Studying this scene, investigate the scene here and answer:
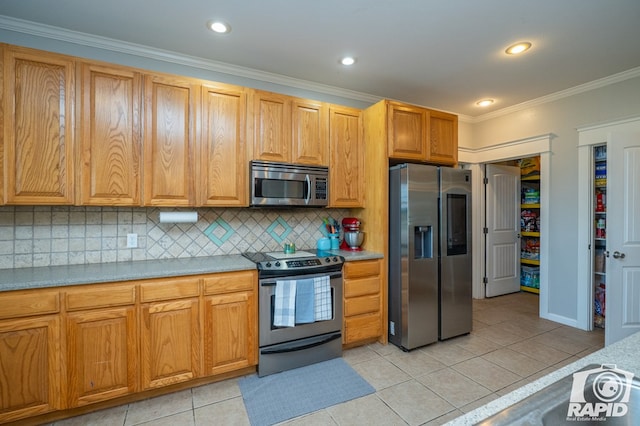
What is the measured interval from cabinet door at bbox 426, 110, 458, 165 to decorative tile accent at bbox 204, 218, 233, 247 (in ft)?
7.28

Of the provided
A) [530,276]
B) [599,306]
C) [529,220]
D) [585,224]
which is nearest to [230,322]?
[585,224]

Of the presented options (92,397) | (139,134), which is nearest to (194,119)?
(139,134)

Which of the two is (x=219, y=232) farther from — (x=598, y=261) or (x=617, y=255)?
(x=598, y=261)

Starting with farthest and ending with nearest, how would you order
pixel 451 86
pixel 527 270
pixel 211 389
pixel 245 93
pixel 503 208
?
pixel 527 270
pixel 503 208
pixel 451 86
pixel 245 93
pixel 211 389

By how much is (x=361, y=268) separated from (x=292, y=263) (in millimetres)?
733

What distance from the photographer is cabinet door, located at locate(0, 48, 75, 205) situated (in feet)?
6.40

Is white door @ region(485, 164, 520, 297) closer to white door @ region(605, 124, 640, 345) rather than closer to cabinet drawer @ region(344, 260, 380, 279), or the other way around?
white door @ region(605, 124, 640, 345)

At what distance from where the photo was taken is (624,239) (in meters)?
2.75

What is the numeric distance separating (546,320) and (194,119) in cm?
445

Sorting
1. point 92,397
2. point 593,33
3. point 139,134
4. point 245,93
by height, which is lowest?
point 92,397

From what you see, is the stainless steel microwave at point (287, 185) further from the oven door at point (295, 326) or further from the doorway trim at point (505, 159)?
the doorway trim at point (505, 159)

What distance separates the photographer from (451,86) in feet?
10.9

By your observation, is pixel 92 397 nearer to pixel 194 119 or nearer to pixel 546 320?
pixel 194 119

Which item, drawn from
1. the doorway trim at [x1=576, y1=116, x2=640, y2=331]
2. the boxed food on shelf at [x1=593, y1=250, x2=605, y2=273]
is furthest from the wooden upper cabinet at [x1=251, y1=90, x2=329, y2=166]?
the boxed food on shelf at [x1=593, y1=250, x2=605, y2=273]
